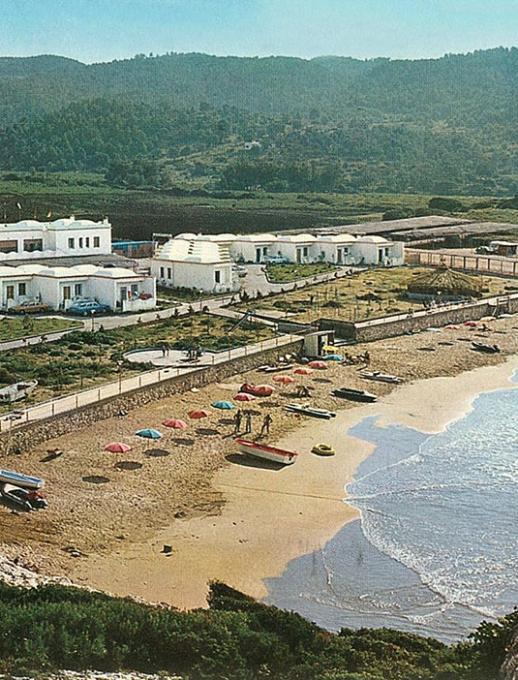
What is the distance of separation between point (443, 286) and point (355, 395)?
19242mm

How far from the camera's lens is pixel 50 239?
48.6 metres

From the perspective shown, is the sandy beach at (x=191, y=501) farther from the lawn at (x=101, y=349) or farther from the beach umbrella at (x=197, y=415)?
the lawn at (x=101, y=349)

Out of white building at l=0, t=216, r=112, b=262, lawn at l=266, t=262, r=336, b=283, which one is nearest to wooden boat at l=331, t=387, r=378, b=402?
white building at l=0, t=216, r=112, b=262

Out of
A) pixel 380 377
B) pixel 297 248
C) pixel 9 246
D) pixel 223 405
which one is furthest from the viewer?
pixel 297 248

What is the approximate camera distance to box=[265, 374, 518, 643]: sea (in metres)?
18.3

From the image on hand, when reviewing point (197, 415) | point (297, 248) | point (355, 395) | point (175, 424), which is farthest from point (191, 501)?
point (297, 248)

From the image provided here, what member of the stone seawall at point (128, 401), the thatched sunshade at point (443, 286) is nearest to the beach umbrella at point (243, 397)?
the stone seawall at point (128, 401)

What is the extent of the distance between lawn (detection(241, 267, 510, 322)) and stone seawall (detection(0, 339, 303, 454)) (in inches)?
256

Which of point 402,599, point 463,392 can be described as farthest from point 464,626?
point 463,392

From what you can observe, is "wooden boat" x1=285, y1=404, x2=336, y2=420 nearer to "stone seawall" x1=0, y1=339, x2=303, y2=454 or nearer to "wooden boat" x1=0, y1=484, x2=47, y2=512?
"stone seawall" x1=0, y1=339, x2=303, y2=454

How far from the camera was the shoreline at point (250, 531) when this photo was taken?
18562 millimetres

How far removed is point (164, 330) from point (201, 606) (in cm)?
2243

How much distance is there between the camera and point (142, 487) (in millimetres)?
23234

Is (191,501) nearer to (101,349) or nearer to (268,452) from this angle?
(268,452)
